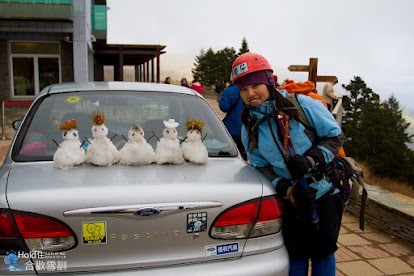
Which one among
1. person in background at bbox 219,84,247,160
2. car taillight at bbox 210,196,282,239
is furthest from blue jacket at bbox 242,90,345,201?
person in background at bbox 219,84,247,160

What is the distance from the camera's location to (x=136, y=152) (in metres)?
2.25

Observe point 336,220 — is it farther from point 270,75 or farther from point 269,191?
point 270,75

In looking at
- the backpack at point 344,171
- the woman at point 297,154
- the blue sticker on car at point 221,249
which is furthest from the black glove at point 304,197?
the blue sticker on car at point 221,249

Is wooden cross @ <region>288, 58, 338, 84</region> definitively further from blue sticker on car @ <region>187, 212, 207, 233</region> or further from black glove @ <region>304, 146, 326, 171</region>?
blue sticker on car @ <region>187, 212, 207, 233</region>

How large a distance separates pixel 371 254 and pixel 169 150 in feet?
7.86

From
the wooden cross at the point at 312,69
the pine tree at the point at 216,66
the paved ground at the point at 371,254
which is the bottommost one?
the paved ground at the point at 371,254

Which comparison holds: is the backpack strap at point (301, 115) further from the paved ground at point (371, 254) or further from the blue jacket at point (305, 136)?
the paved ground at point (371, 254)

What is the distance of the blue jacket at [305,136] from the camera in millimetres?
2227

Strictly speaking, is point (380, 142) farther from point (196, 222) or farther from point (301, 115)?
point (196, 222)

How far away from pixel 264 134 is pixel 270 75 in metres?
0.38

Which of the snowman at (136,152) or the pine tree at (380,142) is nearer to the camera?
the snowman at (136,152)

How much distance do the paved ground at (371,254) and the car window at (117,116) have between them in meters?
1.63

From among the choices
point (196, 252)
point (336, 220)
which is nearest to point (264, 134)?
point (336, 220)

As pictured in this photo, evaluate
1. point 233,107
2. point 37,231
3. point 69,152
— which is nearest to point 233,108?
point 233,107
